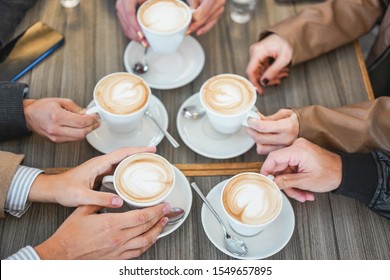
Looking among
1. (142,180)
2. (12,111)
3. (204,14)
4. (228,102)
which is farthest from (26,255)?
(204,14)

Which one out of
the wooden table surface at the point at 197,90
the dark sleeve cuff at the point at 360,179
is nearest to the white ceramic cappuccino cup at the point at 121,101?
the wooden table surface at the point at 197,90

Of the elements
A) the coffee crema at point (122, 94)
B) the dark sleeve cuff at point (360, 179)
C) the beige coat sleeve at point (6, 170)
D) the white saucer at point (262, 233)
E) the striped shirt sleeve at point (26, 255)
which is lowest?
the white saucer at point (262, 233)

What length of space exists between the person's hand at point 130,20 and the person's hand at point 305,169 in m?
0.56

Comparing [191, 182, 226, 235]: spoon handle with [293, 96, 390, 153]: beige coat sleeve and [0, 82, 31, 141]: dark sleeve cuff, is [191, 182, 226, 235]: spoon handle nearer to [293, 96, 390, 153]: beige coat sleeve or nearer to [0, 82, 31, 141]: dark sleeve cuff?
[293, 96, 390, 153]: beige coat sleeve

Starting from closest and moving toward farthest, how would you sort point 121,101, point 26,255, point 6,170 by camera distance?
point 26,255, point 6,170, point 121,101

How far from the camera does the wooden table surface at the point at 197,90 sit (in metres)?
1.13

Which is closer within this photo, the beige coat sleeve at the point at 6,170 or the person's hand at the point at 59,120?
the beige coat sleeve at the point at 6,170

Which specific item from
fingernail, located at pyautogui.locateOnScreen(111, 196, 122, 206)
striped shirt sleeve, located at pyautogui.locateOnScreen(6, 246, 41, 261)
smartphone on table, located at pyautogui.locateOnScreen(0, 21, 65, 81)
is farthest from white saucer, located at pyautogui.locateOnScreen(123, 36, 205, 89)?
striped shirt sleeve, located at pyautogui.locateOnScreen(6, 246, 41, 261)

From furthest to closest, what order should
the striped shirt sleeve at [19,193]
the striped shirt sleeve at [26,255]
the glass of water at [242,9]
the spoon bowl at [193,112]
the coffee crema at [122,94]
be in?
1. the glass of water at [242,9]
2. the spoon bowl at [193,112]
3. the coffee crema at [122,94]
4. the striped shirt sleeve at [19,193]
5. the striped shirt sleeve at [26,255]

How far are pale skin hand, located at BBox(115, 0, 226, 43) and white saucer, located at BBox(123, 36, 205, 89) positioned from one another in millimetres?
40

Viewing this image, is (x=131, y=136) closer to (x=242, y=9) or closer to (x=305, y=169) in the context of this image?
(x=305, y=169)

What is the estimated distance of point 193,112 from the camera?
1347mm

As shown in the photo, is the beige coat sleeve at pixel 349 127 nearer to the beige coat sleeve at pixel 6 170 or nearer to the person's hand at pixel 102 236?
the person's hand at pixel 102 236

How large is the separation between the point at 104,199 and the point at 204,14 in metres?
0.68
